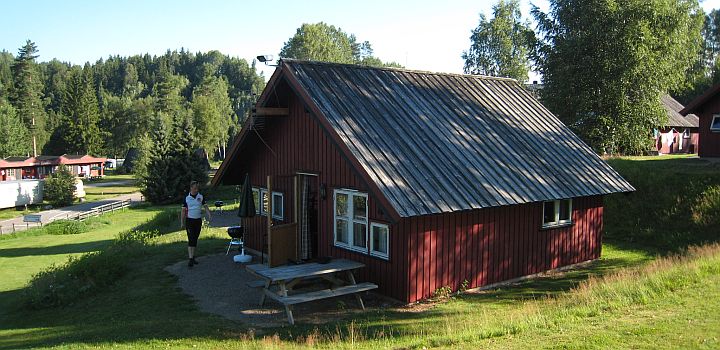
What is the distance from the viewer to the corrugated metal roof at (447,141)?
11.8 m

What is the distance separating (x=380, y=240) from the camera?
12.2m

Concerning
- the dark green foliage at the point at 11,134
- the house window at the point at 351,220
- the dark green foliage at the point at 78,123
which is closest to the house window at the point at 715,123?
the house window at the point at 351,220

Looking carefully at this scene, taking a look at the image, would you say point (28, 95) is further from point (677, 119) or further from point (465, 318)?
point (465, 318)

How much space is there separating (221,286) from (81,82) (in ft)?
289

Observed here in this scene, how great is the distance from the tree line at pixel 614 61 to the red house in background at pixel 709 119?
308 cm

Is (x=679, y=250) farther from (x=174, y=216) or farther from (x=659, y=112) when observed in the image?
(x=174, y=216)

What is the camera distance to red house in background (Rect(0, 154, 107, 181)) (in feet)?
211

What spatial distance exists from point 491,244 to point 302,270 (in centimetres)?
460

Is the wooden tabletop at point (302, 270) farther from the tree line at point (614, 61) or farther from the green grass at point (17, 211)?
the green grass at point (17, 211)

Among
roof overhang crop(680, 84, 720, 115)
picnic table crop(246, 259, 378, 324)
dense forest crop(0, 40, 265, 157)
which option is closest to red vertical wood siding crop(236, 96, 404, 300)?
picnic table crop(246, 259, 378, 324)

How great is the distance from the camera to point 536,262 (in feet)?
47.0

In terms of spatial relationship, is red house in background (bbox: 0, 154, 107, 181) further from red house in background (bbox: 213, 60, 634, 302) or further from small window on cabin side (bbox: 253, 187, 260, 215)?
red house in background (bbox: 213, 60, 634, 302)

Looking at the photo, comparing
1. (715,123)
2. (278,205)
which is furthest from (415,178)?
(715,123)

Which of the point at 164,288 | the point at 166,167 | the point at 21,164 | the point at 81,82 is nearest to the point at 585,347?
the point at 164,288
